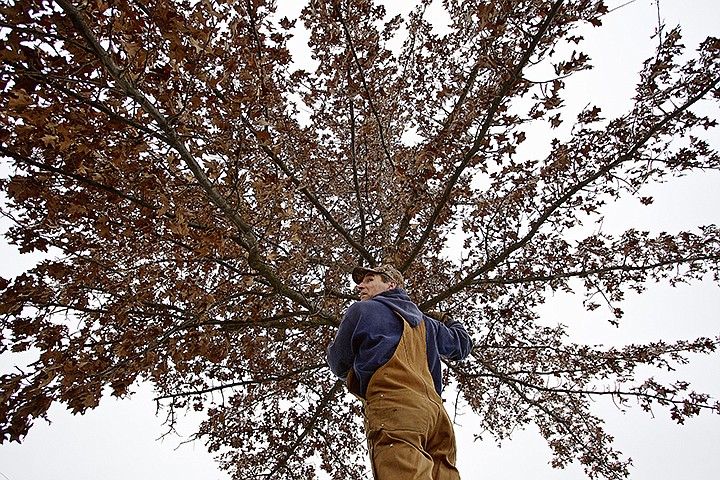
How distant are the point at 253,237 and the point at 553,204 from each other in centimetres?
313

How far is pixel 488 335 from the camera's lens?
5.52 meters

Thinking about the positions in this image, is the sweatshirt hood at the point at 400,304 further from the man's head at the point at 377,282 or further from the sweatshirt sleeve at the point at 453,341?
the sweatshirt sleeve at the point at 453,341

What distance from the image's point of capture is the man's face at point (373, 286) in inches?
127

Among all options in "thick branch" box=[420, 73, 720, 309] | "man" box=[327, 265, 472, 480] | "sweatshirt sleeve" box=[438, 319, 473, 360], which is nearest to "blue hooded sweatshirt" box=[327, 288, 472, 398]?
"man" box=[327, 265, 472, 480]

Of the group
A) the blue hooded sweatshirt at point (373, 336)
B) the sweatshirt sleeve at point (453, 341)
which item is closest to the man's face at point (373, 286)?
the blue hooded sweatshirt at point (373, 336)

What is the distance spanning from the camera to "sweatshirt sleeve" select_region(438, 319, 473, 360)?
3.17 m

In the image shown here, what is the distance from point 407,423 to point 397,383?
22cm

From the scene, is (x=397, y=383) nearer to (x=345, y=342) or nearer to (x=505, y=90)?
(x=345, y=342)

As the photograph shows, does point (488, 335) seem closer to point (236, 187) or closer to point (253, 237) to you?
point (253, 237)

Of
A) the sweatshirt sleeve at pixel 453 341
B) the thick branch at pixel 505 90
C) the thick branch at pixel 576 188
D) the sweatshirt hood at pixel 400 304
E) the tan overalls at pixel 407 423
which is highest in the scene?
the thick branch at pixel 576 188

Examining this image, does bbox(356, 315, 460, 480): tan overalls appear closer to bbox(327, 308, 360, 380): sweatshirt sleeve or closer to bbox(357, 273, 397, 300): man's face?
bbox(327, 308, 360, 380): sweatshirt sleeve

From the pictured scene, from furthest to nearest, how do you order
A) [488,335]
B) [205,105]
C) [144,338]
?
[488,335], [144,338], [205,105]

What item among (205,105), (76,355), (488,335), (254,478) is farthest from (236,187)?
(254,478)

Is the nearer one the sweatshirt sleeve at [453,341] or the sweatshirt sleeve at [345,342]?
the sweatshirt sleeve at [345,342]
